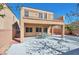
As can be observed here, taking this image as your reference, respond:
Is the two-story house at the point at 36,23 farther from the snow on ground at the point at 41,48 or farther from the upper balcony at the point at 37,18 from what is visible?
the snow on ground at the point at 41,48

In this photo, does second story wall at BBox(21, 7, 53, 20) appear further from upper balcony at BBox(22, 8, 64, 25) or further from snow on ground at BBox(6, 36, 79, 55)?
snow on ground at BBox(6, 36, 79, 55)

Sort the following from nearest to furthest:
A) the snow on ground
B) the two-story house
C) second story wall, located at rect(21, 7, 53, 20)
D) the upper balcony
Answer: the snow on ground
the two-story house
the upper balcony
second story wall, located at rect(21, 7, 53, 20)

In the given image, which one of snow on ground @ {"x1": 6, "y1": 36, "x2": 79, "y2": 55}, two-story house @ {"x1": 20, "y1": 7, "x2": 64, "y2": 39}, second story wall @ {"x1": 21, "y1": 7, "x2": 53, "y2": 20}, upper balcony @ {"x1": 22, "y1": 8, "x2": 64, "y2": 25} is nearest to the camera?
snow on ground @ {"x1": 6, "y1": 36, "x2": 79, "y2": 55}

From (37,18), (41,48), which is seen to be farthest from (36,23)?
(41,48)

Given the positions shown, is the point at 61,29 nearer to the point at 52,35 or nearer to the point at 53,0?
the point at 52,35

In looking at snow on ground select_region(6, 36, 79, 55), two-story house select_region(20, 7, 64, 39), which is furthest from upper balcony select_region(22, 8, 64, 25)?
snow on ground select_region(6, 36, 79, 55)

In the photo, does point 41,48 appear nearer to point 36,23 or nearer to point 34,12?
point 36,23

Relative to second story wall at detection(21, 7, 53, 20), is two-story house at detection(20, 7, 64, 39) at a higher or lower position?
lower

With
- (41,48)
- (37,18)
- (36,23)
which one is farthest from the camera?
(37,18)

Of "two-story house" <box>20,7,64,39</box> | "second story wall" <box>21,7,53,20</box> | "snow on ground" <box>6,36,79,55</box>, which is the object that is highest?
"second story wall" <box>21,7,53,20</box>

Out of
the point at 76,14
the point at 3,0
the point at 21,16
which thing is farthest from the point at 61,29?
the point at 3,0

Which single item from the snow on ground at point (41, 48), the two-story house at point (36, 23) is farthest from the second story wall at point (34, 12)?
the snow on ground at point (41, 48)

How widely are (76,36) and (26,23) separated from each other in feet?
14.9

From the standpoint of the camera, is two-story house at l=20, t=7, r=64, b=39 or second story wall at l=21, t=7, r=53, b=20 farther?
second story wall at l=21, t=7, r=53, b=20
